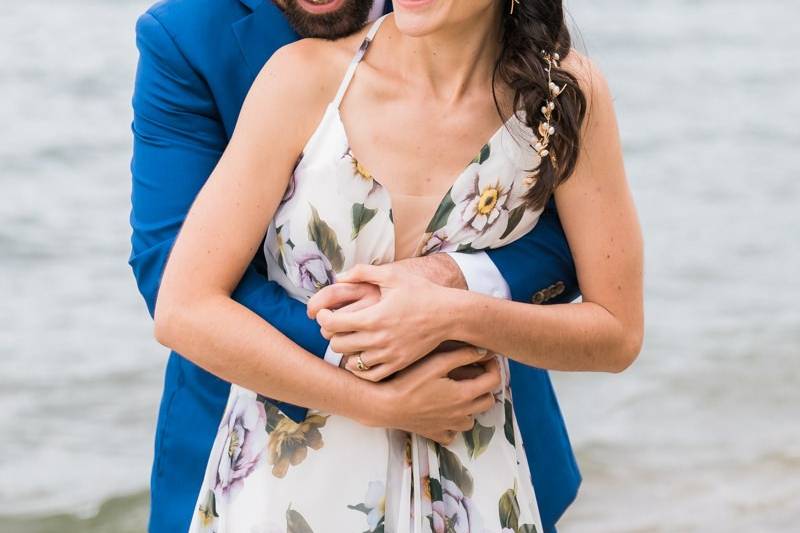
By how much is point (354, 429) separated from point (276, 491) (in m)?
0.18

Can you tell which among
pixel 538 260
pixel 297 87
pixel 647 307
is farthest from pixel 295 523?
pixel 647 307

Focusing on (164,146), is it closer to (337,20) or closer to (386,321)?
(337,20)

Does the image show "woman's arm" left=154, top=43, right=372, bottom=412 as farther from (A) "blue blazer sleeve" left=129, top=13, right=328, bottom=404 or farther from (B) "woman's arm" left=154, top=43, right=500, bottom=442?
(A) "blue blazer sleeve" left=129, top=13, right=328, bottom=404

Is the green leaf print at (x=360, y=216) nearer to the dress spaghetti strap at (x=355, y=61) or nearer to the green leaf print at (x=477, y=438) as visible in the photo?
the dress spaghetti strap at (x=355, y=61)

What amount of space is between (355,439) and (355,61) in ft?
2.28

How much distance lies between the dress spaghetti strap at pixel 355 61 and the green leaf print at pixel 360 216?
0.19 m

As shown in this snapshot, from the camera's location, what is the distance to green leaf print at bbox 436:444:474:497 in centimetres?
269

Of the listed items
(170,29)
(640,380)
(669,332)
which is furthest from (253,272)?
(669,332)

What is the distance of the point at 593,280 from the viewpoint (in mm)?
2721

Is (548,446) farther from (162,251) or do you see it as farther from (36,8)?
(36,8)

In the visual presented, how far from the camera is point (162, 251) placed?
2.80 m

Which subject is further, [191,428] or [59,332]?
[59,332]

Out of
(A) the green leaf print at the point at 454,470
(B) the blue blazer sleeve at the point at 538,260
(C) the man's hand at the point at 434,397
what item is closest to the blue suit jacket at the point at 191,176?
(B) the blue blazer sleeve at the point at 538,260

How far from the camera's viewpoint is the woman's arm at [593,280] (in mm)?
2635
